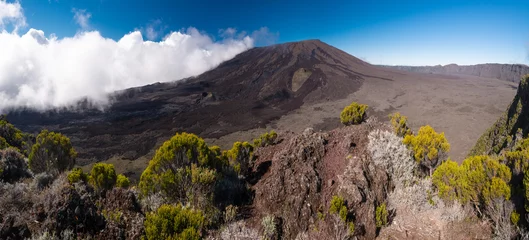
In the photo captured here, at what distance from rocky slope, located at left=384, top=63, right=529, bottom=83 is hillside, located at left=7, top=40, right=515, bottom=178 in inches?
3044

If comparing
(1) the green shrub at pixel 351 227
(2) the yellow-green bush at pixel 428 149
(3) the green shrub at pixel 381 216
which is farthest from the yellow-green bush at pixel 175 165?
(2) the yellow-green bush at pixel 428 149

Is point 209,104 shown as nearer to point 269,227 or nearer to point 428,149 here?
point 428,149

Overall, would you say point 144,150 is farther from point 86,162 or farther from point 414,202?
point 414,202

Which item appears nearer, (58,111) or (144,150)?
(144,150)

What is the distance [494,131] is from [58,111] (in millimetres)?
81729

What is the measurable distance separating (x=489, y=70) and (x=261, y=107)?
145m

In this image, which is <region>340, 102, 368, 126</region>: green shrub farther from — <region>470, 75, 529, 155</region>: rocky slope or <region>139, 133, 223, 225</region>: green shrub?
<region>470, 75, 529, 155</region>: rocky slope

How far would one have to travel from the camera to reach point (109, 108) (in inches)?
2427

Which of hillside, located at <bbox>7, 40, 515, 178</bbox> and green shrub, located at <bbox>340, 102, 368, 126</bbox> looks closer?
green shrub, located at <bbox>340, 102, 368, 126</bbox>

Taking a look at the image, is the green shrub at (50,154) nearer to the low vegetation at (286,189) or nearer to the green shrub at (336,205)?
the low vegetation at (286,189)

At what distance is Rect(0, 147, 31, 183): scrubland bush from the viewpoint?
10.2m

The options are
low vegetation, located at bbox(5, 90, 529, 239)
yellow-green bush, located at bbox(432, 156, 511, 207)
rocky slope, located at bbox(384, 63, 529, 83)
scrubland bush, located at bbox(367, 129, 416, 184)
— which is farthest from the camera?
rocky slope, located at bbox(384, 63, 529, 83)

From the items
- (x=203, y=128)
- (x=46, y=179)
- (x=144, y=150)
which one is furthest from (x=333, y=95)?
(x=46, y=179)

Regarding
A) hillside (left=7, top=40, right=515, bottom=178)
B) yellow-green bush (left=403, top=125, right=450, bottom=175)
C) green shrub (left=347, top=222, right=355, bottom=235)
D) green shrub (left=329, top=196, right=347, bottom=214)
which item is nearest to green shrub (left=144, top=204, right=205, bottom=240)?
green shrub (left=329, top=196, right=347, bottom=214)
